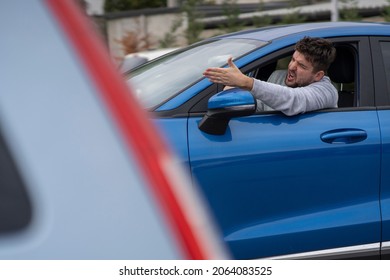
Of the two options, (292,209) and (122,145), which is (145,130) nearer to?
(122,145)

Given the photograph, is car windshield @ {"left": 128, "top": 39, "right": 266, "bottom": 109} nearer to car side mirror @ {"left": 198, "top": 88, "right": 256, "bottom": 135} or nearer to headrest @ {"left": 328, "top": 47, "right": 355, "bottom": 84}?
car side mirror @ {"left": 198, "top": 88, "right": 256, "bottom": 135}

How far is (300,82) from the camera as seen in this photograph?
3963 millimetres

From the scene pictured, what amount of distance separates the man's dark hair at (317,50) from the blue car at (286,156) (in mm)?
52

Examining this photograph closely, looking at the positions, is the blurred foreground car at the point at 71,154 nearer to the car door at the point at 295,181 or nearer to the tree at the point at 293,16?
the car door at the point at 295,181

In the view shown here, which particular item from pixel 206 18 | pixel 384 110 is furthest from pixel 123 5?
pixel 384 110

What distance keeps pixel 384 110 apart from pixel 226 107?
3.07ft

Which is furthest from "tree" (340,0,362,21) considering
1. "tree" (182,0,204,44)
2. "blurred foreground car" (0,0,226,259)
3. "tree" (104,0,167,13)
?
"tree" (104,0,167,13)

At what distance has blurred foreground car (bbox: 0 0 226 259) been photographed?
1118mm

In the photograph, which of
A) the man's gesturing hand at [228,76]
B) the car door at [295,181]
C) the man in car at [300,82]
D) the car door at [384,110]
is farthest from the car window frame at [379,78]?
the man's gesturing hand at [228,76]

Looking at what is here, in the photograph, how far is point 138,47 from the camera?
1546 centimetres

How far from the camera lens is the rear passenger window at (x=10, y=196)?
3.63ft

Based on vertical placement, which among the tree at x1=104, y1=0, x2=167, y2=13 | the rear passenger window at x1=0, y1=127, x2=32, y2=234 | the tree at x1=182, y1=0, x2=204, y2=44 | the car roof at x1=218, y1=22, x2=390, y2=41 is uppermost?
the rear passenger window at x1=0, y1=127, x2=32, y2=234

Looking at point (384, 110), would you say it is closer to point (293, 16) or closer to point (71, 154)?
point (71, 154)

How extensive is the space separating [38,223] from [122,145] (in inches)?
7.0
